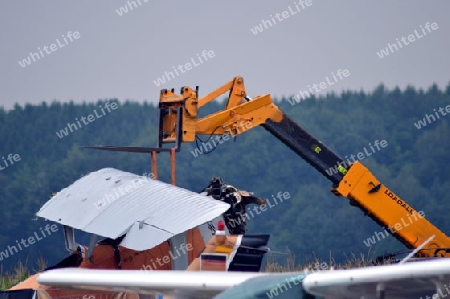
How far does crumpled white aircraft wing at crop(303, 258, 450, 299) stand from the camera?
386 inches

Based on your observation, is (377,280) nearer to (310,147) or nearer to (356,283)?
(356,283)

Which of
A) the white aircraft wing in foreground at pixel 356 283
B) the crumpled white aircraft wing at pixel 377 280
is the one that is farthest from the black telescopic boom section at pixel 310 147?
the crumpled white aircraft wing at pixel 377 280

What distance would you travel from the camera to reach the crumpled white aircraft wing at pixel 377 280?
9.80 meters

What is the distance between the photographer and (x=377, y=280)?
32.9ft

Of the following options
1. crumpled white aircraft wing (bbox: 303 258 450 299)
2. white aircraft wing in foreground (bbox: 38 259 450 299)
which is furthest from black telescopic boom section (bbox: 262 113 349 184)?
crumpled white aircraft wing (bbox: 303 258 450 299)

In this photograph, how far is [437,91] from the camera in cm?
3397

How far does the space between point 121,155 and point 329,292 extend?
26.9m

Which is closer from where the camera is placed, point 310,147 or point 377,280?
point 377,280

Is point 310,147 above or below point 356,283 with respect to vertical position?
below

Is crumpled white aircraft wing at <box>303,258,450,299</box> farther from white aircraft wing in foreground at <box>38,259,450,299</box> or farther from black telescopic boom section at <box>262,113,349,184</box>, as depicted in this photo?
black telescopic boom section at <box>262,113,349,184</box>

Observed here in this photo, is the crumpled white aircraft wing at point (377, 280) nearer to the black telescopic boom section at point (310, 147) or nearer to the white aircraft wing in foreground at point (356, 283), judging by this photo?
the white aircraft wing in foreground at point (356, 283)

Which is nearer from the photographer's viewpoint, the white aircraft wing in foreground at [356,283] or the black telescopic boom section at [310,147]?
the white aircraft wing in foreground at [356,283]

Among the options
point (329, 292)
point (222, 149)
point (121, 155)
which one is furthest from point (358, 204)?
point (222, 149)

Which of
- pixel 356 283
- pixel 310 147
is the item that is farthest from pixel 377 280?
pixel 310 147
